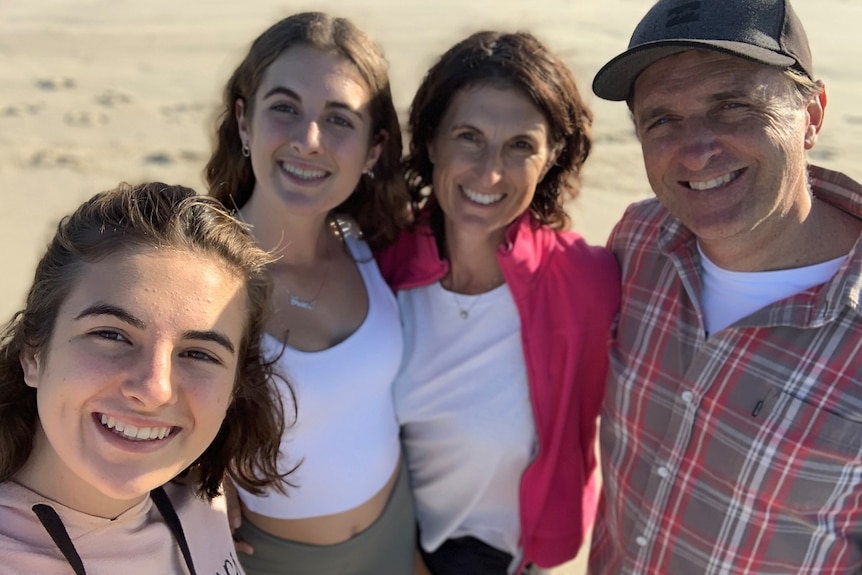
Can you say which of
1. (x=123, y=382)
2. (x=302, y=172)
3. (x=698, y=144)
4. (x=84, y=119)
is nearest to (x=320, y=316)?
(x=302, y=172)

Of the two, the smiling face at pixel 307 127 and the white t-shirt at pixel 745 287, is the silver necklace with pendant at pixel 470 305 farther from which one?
the white t-shirt at pixel 745 287

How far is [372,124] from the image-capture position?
9.41ft

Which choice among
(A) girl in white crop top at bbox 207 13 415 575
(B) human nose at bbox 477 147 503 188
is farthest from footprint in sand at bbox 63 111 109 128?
(B) human nose at bbox 477 147 503 188

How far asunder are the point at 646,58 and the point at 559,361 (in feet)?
3.57

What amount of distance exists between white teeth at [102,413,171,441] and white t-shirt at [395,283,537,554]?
119 centimetres

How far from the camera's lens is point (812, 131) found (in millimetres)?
2410

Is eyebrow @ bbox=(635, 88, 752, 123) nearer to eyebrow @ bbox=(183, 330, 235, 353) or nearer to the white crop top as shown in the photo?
the white crop top

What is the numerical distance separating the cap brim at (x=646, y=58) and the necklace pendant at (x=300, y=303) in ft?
4.12

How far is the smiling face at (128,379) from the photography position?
1702mm

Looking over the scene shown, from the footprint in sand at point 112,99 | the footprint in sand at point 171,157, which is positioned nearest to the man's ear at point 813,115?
the footprint in sand at point 171,157

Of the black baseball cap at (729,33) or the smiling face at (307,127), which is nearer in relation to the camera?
the black baseball cap at (729,33)

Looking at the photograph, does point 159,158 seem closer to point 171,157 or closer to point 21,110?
point 171,157

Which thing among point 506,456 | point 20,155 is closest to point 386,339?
point 506,456

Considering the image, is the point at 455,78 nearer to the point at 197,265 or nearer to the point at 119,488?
the point at 197,265
